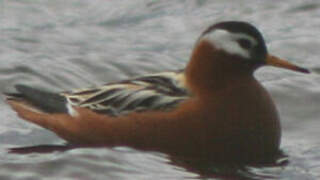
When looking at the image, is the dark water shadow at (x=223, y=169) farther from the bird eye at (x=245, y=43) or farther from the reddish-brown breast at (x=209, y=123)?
the bird eye at (x=245, y=43)

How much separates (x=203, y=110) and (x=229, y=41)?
0.59 m

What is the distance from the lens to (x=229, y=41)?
9.94 meters

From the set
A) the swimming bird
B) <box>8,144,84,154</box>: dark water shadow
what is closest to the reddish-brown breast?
the swimming bird

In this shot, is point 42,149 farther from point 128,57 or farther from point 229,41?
point 128,57

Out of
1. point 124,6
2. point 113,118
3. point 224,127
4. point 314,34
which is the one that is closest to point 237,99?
point 224,127

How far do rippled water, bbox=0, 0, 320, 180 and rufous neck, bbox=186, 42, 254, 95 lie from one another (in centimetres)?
65

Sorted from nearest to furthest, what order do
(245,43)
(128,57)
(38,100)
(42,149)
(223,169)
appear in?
(223,169)
(245,43)
(42,149)
(38,100)
(128,57)

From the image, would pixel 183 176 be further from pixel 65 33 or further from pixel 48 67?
pixel 65 33

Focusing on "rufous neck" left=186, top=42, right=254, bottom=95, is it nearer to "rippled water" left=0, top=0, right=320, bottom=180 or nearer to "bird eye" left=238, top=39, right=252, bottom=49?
"bird eye" left=238, top=39, right=252, bottom=49

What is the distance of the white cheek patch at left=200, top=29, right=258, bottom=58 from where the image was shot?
9914 millimetres

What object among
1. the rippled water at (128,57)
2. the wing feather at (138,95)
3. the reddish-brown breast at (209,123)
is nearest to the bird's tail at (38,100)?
the wing feather at (138,95)

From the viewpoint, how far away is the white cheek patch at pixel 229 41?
9.91 m

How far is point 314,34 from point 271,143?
4.28m

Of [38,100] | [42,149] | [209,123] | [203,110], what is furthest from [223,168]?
[38,100]
